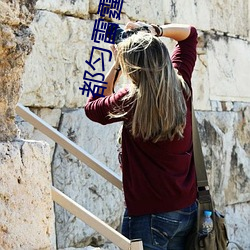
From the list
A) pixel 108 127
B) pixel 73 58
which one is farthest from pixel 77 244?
pixel 73 58

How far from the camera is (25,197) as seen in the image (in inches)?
75.5

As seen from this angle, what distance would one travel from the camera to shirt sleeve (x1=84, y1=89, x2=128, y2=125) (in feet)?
9.10

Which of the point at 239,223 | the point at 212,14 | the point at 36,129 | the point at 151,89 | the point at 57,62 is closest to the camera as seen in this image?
the point at 151,89

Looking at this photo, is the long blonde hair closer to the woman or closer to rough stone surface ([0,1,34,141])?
the woman

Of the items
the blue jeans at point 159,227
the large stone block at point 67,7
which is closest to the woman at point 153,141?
the blue jeans at point 159,227

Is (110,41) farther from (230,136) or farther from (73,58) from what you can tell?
(230,136)

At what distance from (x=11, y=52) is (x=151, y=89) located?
87 cm

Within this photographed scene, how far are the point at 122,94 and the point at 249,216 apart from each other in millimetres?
3118

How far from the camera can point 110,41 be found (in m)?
4.17

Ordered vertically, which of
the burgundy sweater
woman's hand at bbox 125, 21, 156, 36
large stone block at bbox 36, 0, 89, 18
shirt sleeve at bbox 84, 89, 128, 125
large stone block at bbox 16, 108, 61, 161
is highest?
large stone block at bbox 36, 0, 89, 18

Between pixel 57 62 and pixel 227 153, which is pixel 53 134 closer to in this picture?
pixel 57 62

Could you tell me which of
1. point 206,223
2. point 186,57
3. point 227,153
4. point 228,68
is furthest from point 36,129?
point 228,68

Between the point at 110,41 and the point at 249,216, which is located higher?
the point at 110,41

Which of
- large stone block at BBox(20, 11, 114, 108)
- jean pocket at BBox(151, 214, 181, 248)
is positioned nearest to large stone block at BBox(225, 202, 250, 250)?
large stone block at BBox(20, 11, 114, 108)
